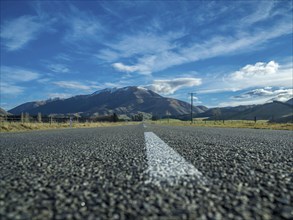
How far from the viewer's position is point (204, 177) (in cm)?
234

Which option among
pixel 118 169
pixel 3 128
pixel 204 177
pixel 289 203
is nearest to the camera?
pixel 289 203

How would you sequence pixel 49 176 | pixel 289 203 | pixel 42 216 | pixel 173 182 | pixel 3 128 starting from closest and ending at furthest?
pixel 42 216
pixel 289 203
pixel 173 182
pixel 49 176
pixel 3 128

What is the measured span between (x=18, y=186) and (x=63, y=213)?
3.07ft

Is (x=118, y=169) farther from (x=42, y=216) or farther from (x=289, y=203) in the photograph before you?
(x=289, y=203)

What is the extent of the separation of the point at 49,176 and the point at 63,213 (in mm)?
1208

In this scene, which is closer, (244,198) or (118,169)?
(244,198)

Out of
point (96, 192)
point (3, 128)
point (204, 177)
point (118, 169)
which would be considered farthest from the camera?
point (3, 128)

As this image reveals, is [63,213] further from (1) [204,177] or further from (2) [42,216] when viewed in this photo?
(1) [204,177]

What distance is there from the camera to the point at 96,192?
1.89m

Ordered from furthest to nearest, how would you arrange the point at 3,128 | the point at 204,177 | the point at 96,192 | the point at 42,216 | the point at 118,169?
the point at 3,128 → the point at 118,169 → the point at 204,177 → the point at 96,192 → the point at 42,216

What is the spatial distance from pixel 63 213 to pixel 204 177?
1.37 m

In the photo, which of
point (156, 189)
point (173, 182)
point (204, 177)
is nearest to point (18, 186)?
point (156, 189)

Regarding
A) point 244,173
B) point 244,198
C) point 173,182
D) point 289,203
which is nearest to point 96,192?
point 173,182

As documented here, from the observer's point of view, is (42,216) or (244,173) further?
(244,173)
